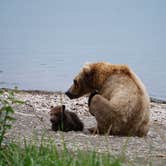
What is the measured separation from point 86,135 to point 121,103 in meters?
0.72

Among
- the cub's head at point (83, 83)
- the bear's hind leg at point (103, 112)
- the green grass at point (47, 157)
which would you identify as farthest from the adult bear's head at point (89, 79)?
the green grass at point (47, 157)

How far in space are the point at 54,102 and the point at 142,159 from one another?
24.7 feet

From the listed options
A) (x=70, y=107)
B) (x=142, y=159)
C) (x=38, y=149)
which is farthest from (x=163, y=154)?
(x=70, y=107)

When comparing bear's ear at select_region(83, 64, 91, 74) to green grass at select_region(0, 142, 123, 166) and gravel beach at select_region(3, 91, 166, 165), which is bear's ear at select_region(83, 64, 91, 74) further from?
green grass at select_region(0, 142, 123, 166)

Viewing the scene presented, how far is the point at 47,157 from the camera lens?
16.9ft

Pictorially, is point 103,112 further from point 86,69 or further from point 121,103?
point 86,69

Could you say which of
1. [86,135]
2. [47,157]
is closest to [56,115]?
[86,135]

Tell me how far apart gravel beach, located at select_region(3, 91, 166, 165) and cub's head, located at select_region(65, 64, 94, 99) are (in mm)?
531

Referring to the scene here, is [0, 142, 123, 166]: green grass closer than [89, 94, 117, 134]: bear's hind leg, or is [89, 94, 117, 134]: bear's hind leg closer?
[0, 142, 123, 166]: green grass

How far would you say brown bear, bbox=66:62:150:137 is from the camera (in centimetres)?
845

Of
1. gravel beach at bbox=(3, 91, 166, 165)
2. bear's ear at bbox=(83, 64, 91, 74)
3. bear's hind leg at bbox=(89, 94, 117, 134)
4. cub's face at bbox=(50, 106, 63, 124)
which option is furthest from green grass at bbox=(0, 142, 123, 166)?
bear's ear at bbox=(83, 64, 91, 74)

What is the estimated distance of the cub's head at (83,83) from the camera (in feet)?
30.1

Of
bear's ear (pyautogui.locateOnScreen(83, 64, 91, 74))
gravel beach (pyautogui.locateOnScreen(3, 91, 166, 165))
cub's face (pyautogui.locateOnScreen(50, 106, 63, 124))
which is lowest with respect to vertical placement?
gravel beach (pyautogui.locateOnScreen(3, 91, 166, 165))

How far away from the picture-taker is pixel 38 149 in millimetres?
5578
